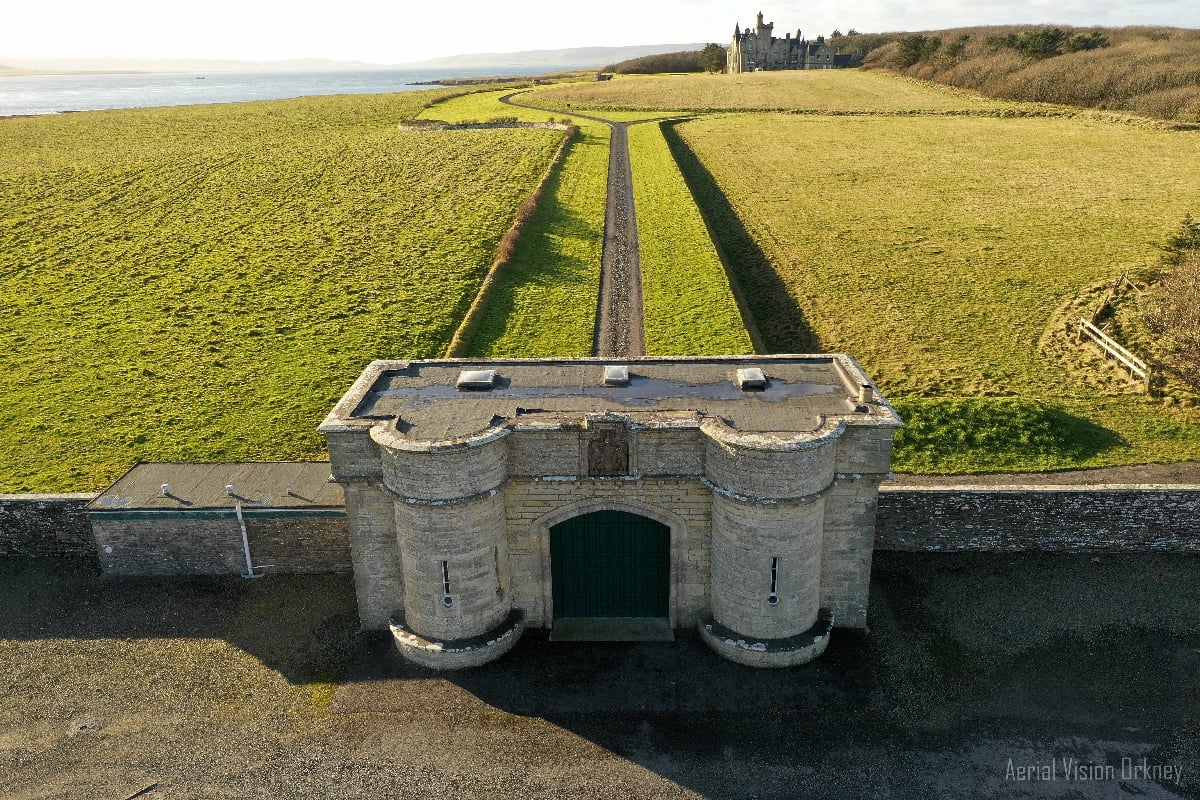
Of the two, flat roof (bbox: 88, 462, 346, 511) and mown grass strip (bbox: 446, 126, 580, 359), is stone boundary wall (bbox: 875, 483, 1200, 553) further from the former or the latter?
mown grass strip (bbox: 446, 126, 580, 359)

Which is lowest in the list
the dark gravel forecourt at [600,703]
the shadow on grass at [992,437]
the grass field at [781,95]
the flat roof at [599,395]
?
the dark gravel forecourt at [600,703]

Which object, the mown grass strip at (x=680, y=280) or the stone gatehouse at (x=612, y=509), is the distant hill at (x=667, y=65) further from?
the stone gatehouse at (x=612, y=509)

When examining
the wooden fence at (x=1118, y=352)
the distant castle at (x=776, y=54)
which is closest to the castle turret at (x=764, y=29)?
the distant castle at (x=776, y=54)

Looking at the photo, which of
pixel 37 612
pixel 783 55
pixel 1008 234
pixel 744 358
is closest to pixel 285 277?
pixel 37 612

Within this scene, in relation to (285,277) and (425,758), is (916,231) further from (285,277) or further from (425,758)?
(425,758)

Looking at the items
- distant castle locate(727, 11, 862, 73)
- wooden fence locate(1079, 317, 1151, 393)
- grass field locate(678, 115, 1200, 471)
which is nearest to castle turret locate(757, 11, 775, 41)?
distant castle locate(727, 11, 862, 73)

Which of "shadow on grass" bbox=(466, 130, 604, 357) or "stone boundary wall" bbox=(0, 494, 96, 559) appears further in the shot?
"shadow on grass" bbox=(466, 130, 604, 357)
